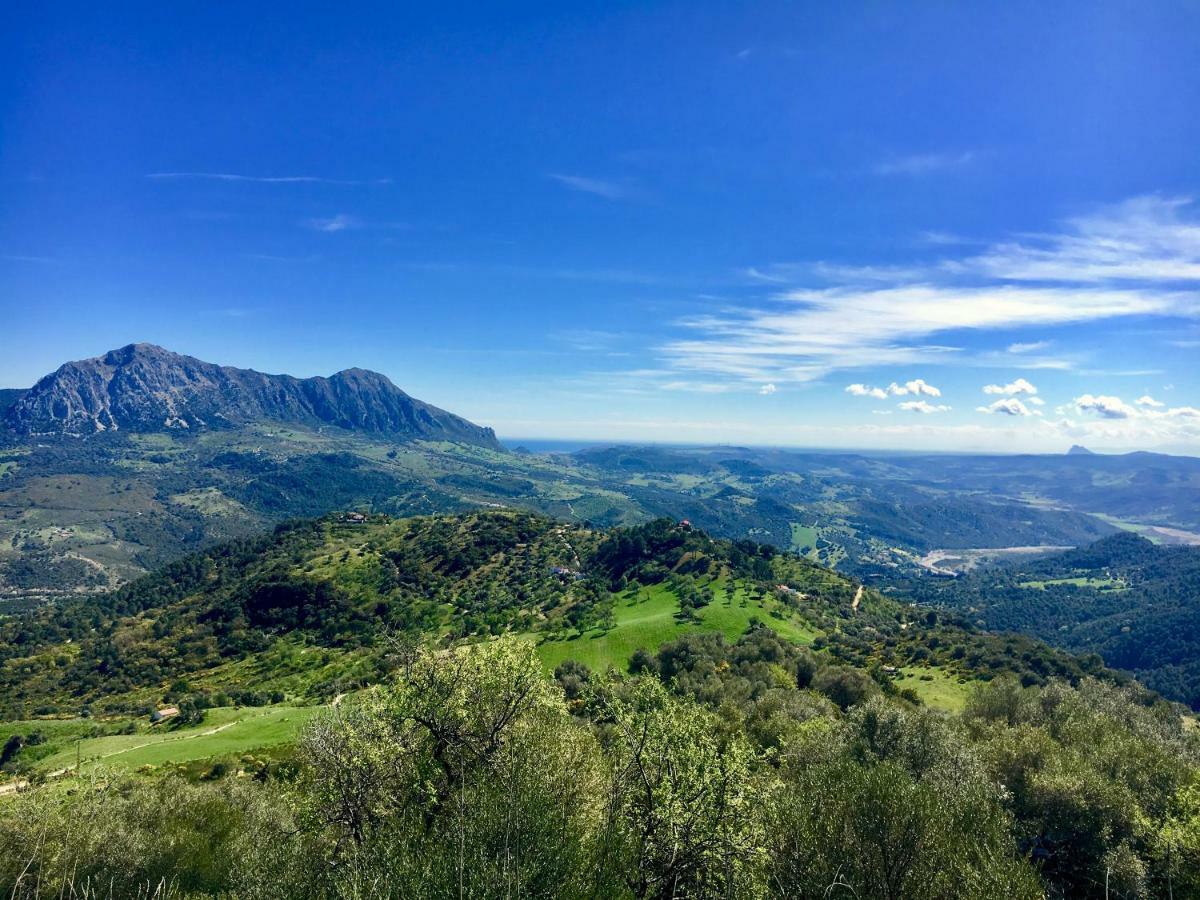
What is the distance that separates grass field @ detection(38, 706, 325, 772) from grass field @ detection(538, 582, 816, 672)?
53800 millimetres

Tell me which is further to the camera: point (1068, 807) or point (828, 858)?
point (1068, 807)

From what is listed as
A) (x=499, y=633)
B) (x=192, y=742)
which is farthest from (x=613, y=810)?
(x=499, y=633)

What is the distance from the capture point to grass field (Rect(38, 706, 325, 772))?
255 ft

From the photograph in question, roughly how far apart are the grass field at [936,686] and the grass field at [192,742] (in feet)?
359

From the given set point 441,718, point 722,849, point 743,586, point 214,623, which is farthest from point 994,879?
point 214,623

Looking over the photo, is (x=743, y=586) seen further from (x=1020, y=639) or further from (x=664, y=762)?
(x=664, y=762)

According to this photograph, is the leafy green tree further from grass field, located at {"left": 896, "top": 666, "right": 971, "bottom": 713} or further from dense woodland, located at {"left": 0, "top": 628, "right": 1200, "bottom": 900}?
grass field, located at {"left": 896, "top": 666, "right": 971, "bottom": 713}

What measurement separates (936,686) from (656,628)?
210 ft

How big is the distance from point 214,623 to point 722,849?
754ft

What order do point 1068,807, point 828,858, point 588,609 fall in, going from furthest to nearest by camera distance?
point 588,609
point 1068,807
point 828,858

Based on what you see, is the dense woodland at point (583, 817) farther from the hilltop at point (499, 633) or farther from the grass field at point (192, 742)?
the hilltop at point (499, 633)

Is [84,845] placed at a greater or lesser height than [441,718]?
lesser

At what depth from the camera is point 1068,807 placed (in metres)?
39.5

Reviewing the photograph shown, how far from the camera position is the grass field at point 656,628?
134000mm
